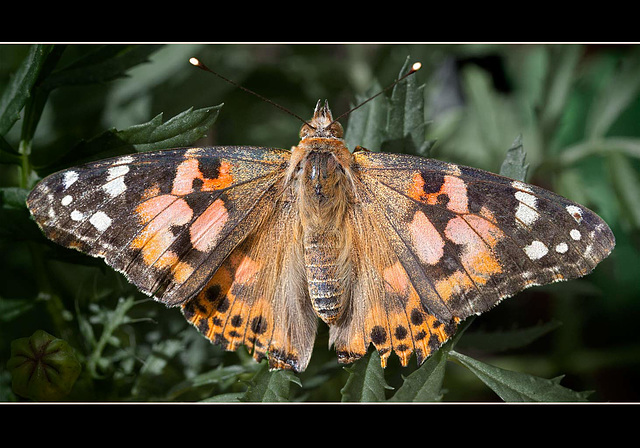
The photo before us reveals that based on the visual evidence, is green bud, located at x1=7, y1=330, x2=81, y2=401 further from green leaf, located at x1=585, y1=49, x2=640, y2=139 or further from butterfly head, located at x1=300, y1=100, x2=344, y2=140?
green leaf, located at x1=585, y1=49, x2=640, y2=139

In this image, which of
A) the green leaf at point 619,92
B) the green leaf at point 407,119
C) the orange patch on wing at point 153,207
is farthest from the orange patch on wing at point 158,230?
the green leaf at point 619,92

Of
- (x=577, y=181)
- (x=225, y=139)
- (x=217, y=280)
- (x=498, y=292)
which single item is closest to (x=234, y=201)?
(x=217, y=280)

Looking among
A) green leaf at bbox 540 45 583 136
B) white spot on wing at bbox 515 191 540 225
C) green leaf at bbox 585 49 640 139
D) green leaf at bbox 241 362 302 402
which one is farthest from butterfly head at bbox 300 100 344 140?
green leaf at bbox 585 49 640 139

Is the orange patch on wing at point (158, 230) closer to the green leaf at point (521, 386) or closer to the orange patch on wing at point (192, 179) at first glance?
the orange patch on wing at point (192, 179)

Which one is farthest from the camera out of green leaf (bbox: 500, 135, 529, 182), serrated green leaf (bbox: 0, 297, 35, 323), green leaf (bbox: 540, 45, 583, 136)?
green leaf (bbox: 540, 45, 583, 136)

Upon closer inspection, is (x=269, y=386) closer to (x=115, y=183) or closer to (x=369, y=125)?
(x=115, y=183)

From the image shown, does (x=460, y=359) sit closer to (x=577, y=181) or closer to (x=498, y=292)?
(x=498, y=292)
